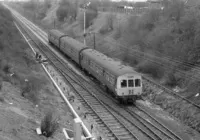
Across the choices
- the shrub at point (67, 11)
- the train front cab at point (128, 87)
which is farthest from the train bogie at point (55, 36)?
the shrub at point (67, 11)

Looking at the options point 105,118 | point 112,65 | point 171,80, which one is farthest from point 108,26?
point 105,118

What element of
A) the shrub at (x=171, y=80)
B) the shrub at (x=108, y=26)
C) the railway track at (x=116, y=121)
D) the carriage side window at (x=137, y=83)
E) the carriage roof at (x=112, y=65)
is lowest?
the railway track at (x=116, y=121)

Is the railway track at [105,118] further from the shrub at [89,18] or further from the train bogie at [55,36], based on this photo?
the shrub at [89,18]

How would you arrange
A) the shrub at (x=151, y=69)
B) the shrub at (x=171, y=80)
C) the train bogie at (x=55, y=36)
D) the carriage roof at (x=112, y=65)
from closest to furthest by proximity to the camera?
the carriage roof at (x=112, y=65) < the shrub at (x=171, y=80) < the shrub at (x=151, y=69) < the train bogie at (x=55, y=36)

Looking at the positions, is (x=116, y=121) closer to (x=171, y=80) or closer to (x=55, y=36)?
(x=171, y=80)

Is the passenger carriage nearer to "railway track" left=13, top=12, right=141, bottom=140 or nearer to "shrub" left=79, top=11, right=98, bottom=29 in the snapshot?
"railway track" left=13, top=12, right=141, bottom=140

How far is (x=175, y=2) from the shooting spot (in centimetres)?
3100

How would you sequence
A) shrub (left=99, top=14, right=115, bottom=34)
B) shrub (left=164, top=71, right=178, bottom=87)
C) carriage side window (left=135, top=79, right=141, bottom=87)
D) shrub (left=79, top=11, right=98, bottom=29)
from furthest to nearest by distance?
1. shrub (left=79, top=11, right=98, bottom=29)
2. shrub (left=99, top=14, right=115, bottom=34)
3. shrub (left=164, top=71, right=178, bottom=87)
4. carriage side window (left=135, top=79, right=141, bottom=87)

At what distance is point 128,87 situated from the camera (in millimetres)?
19250

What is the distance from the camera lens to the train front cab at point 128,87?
1908cm

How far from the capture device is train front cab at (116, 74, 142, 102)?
1908 cm

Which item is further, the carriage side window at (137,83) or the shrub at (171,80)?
the shrub at (171,80)

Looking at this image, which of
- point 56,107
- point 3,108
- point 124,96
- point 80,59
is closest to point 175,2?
point 80,59

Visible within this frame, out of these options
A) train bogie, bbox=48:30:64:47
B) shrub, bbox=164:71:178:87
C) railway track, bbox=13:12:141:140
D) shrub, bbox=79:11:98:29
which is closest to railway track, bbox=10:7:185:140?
railway track, bbox=13:12:141:140
